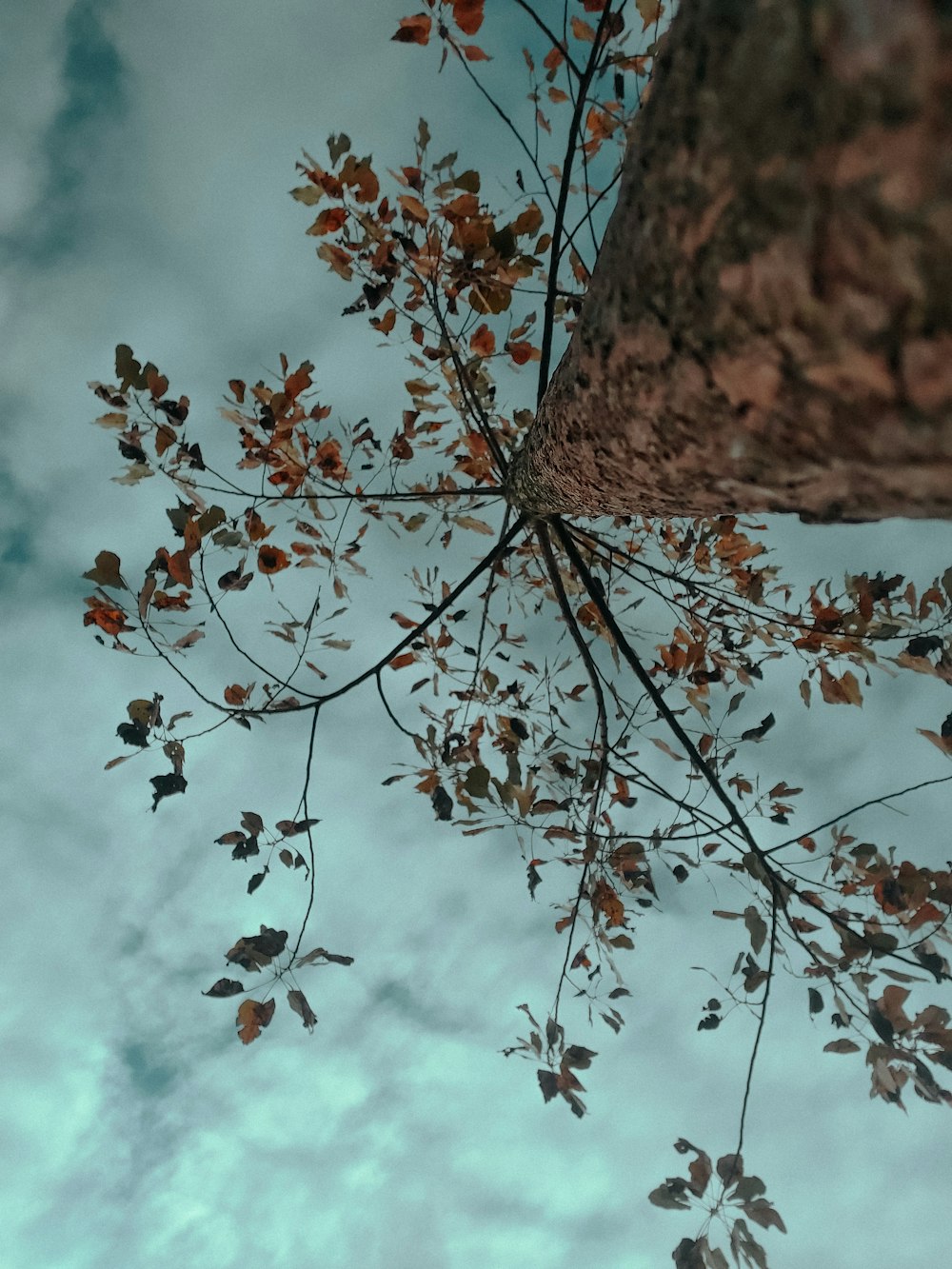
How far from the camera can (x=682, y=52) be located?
52 cm

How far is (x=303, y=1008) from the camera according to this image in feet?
5.04

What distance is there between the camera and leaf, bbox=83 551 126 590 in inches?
49.3

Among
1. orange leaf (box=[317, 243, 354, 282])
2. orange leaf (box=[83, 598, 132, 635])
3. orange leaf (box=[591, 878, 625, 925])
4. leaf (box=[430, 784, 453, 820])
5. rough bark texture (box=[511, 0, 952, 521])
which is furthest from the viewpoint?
orange leaf (box=[591, 878, 625, 925])

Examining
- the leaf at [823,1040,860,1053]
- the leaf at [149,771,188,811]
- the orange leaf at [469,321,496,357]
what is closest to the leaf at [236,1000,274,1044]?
the leaf at [149,771,188,811]

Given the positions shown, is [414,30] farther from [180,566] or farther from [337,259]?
[180,566]

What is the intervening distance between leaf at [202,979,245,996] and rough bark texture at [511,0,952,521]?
4.95 ft

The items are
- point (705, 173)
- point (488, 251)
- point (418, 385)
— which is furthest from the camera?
point (418, 385)

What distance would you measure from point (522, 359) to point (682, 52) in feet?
4.58

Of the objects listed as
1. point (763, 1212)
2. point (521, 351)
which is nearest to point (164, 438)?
point (521, 351)

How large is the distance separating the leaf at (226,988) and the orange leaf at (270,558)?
1.03m

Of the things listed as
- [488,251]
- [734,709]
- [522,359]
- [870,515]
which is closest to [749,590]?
[734,709]

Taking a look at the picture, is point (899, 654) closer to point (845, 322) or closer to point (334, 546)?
point (845, 322)

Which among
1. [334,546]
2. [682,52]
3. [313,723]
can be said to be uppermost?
[334,546]

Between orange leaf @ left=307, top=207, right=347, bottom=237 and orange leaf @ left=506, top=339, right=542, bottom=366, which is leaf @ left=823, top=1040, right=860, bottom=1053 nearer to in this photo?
orange leaf @ left=506, top=339, right=542, bottom=366
